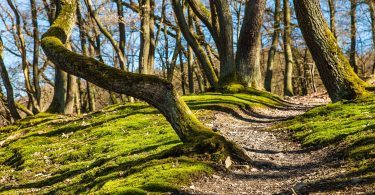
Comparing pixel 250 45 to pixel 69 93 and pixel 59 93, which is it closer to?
pixel 69 93

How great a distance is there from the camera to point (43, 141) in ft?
52.5

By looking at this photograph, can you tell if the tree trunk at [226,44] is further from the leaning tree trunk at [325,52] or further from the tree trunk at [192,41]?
the leaning tree trunk at [325,52]

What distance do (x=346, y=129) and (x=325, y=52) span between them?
4384 millimetres

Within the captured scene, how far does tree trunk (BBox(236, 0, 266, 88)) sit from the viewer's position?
22750mm

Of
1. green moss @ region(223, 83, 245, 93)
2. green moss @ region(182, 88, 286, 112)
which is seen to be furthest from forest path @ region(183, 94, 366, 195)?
green moss @ region(223, 83, 245, 93)

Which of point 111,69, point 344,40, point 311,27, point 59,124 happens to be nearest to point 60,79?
point 59,124

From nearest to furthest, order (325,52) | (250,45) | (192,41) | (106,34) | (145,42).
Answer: (325,52)
(250,45)
(192,41)
(106,34)
(145,42)

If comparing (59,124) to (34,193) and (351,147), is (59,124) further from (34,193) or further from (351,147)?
(351,147)

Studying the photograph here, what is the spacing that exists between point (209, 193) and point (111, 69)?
3.17 metres

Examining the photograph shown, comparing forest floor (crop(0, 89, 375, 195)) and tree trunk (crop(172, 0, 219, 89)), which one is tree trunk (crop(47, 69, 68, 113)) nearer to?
forest floor (crop(0, 89, 375, 195))

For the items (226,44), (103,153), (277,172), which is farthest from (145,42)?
(277,172)

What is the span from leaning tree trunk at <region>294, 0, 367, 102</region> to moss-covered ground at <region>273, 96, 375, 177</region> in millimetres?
602

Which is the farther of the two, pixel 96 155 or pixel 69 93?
pixel 69 93

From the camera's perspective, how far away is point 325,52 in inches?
561
